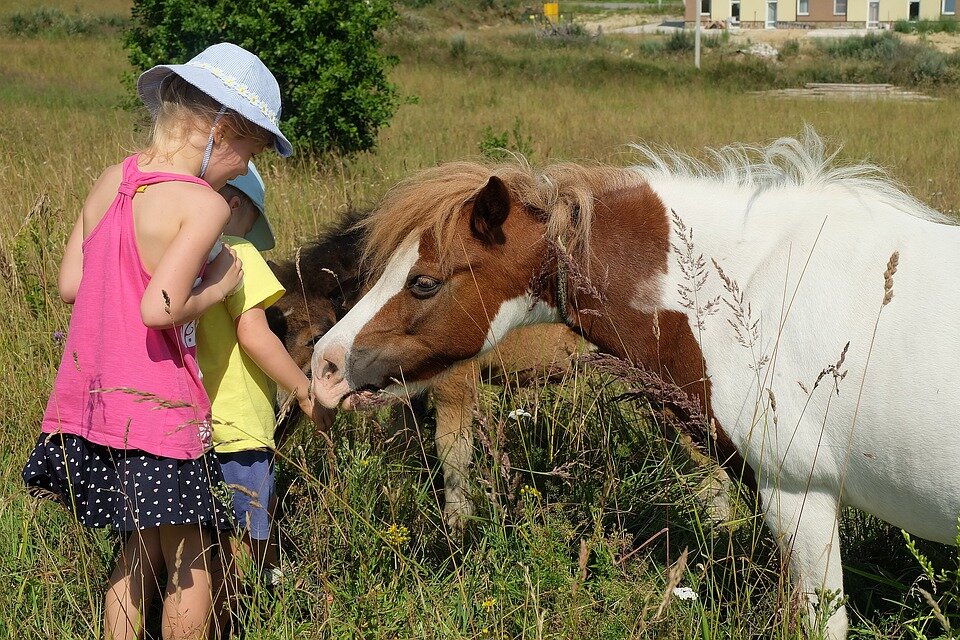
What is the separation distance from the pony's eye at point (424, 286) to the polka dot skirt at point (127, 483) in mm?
843

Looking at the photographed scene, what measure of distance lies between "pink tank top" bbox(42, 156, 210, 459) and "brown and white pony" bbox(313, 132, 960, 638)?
0.50 meters

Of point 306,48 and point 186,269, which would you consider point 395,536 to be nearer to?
point 186,269

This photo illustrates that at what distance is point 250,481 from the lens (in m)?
2.70

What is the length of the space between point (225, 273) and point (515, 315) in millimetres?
1012

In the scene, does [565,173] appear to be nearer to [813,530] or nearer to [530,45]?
[813,530]

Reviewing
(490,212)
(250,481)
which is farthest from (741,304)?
(250,481)

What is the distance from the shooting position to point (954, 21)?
46.3m

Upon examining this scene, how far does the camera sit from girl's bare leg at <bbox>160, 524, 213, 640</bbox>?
8.28 ft

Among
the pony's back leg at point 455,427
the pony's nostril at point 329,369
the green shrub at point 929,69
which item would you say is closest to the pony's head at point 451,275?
the pony's nostril at point 329,369

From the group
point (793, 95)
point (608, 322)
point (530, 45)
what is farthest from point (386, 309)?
point (530, 45)

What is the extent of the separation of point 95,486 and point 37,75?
18497 mm

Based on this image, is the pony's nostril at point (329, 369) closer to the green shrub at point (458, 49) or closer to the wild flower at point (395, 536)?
the wild flower at point (395, 536)

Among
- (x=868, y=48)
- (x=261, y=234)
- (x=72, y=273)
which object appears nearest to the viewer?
(x=72, y=273)

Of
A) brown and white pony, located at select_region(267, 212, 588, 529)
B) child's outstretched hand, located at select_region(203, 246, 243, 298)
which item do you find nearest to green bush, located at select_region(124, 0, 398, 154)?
brown and white pony, located at select_region(267, 212, 588, 529)
